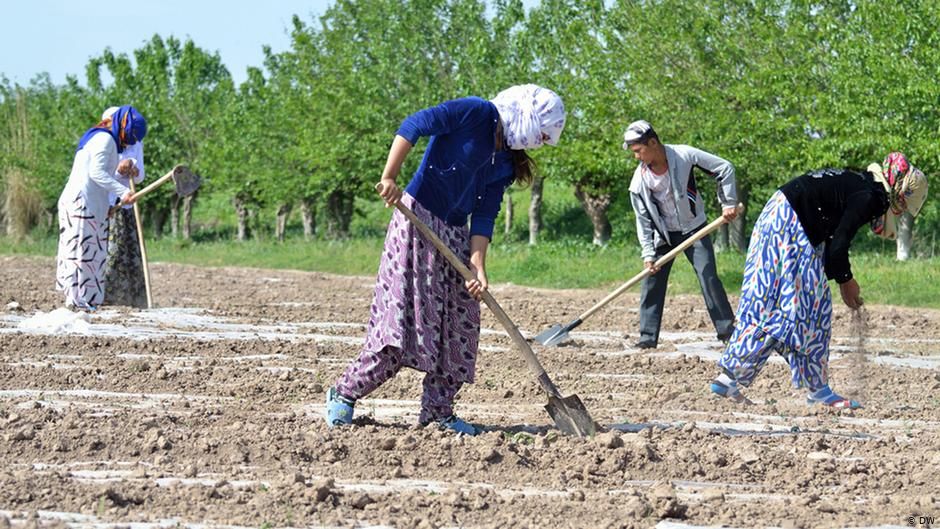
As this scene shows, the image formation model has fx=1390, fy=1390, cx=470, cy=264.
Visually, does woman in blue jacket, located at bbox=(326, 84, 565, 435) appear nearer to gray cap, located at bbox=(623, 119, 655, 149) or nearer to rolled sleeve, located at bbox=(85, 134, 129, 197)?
gray cap, located at bbox=(623, 119, 655, 149)

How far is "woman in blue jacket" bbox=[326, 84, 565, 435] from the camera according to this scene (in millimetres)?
6160

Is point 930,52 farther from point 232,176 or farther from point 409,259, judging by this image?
point 232,176

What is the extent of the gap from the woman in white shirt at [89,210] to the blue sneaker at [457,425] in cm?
641

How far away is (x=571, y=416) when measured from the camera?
639 centimetres

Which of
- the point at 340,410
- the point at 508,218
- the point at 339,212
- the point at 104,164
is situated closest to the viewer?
the point at 340,410

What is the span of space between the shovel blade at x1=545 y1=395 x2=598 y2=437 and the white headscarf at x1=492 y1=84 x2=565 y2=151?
1.19m

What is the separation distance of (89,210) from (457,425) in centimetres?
683

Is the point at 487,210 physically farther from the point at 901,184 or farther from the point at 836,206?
the point at 901,184

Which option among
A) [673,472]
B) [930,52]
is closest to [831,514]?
[673,472]

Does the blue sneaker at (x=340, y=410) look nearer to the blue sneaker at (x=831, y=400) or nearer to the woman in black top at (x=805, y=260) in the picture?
the woman in black top at (x=805, y=260)

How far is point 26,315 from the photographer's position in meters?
12.3

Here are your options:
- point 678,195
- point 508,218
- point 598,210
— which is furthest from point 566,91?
point 678,195

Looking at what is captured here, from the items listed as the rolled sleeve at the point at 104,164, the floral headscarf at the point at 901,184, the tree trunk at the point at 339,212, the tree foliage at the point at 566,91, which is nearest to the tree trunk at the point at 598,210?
the tree foliage at the point at 566,91

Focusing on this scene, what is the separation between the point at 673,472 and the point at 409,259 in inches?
59.0
